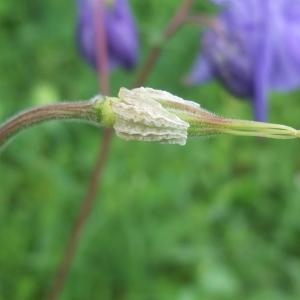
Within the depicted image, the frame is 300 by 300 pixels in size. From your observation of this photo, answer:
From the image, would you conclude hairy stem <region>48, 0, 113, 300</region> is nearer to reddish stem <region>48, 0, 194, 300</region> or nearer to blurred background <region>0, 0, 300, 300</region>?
reddish stem <region>48, 0, 194, 300</region>

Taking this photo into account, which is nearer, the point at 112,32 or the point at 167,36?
the point at 167,36

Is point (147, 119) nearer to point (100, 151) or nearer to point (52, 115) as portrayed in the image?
point (52, 115)

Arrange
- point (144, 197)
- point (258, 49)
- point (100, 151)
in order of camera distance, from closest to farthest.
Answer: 1. point (258, 49)
2. point (100, 151)
3. point (144, 197)

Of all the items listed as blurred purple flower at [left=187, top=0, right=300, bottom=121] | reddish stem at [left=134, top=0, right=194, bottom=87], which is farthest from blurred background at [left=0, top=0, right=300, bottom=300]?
blurred purple flower at [left=187, top=0, right=300, bottom=121]

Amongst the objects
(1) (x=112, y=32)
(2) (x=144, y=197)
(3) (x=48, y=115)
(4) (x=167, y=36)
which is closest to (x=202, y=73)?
(4) (x=167, y=36)

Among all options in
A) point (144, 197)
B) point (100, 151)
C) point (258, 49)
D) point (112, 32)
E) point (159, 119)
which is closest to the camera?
point (159, 119)

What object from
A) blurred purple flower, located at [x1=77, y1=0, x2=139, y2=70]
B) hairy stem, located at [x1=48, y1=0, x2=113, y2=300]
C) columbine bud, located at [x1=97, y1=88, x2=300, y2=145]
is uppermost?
blurred purple flower, located at [x1=77, y1=0, x2=139, y2=70]

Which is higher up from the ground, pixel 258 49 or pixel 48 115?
pixel 258 49

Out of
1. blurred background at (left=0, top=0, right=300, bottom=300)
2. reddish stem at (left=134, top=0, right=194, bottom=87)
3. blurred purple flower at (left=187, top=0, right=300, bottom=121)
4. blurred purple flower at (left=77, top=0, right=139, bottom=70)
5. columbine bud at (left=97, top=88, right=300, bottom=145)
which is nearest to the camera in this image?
columbine bud at (left=97, top=88, right=300, bottom=145)

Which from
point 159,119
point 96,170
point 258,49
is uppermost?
point 258,49
